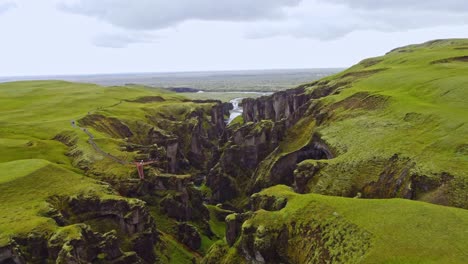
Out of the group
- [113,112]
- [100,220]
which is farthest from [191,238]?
[113,112]

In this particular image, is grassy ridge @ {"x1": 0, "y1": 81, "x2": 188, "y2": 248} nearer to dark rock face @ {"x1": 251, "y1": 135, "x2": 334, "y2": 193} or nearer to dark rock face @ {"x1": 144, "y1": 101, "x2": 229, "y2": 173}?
dark rock face @ {"x1": 144, "y1": 101, "x2": 229, "y2": 173}

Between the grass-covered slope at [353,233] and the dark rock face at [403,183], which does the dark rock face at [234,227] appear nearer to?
the grass-covered slope at [353,233]

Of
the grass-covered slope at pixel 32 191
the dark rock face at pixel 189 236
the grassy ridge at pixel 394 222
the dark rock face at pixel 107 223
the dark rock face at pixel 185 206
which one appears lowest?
the dark rock face at pixel 189 236

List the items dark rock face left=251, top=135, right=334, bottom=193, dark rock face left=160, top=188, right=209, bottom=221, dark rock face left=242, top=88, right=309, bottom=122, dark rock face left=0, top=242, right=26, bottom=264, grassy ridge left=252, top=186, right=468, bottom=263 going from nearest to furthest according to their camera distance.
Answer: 1. grassy ridge left=252, top=186, right=468, bottom=263
2. dark rock face left=0, top=242, right=26, bottom=264
3. dark rock face left=160, top=188, right=209, bottom=221
4. dark rock face left=251, top=135, right=334, bottom=193
5. dark rock face left=242, top=88, right=309, bottom=122

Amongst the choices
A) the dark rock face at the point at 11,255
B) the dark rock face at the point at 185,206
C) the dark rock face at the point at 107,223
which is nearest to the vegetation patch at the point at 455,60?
the dark rock face at the point at 185,206

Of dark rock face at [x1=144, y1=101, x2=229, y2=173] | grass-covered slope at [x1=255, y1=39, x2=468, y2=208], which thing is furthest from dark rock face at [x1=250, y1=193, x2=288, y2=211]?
dark rock face at [x1=144, y1=101, x2=229, y2=173]

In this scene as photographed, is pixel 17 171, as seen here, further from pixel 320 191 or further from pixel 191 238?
pixel 320 191
